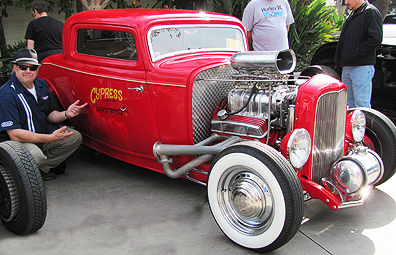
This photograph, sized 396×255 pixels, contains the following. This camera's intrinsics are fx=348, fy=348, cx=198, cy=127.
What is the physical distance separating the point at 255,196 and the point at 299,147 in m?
0.47

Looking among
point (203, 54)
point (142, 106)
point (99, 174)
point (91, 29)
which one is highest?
point (91, 29)

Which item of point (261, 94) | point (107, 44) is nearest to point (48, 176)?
point (107, 44)

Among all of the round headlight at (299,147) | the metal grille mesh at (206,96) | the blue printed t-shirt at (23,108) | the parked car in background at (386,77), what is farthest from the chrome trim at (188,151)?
the parked car in background at (386,77)

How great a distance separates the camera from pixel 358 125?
300cm

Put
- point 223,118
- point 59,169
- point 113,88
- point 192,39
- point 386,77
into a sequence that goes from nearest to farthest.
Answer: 1. point 223,118
2. point 113,88
3. point 192,39
4. point 59,169
5. point 386,77

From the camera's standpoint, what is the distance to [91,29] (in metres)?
3.65

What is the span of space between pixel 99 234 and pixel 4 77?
6984 mm

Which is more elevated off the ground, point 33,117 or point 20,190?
point 33,117

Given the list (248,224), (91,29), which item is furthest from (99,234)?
(91,29)

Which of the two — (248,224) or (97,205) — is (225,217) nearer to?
(248,224)

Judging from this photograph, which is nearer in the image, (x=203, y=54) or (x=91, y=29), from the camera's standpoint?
(x=203, y=54)

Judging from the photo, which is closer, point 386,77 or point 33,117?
point 33,117

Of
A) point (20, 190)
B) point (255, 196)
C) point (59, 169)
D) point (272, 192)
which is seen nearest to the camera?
point (272, 192)

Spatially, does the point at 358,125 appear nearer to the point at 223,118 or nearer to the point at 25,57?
the point at 223,118
